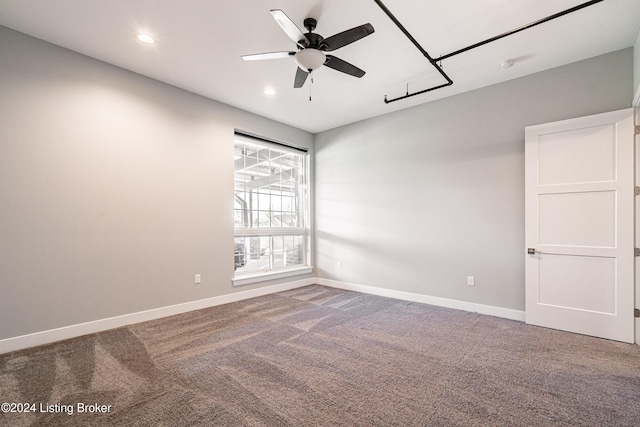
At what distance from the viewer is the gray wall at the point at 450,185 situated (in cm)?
337

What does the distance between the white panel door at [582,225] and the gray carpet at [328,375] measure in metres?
0.30

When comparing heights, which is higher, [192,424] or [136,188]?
[136,188]

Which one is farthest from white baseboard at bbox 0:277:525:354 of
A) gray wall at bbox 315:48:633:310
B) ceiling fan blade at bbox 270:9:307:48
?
ceiling fan blade at bbox 270:9:307:48

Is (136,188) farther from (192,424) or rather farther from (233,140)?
(192,424)

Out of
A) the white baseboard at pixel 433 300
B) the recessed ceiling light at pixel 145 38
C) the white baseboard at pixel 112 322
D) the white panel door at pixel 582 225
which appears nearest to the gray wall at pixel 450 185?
the white baseboard at pixel 433 300

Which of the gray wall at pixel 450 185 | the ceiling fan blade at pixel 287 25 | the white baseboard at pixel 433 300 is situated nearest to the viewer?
the ceiling fan blade at pixel 287 25

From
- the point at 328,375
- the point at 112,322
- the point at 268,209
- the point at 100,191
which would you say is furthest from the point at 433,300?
the point at 100,191

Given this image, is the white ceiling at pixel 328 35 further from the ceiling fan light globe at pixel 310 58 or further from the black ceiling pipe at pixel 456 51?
the ceiling fan light globe at pixel 310 58

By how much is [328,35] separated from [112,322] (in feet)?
13.1

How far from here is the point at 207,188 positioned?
164 inches

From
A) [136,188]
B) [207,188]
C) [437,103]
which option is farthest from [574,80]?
[136,188]

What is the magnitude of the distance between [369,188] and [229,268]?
9.00ft

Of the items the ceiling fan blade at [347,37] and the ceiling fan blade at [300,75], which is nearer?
the ceiling fan blade at [347,37]

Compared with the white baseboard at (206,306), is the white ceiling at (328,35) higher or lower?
higher
